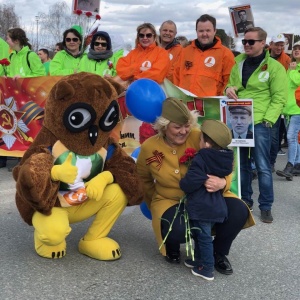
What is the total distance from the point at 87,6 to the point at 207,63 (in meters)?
3.42

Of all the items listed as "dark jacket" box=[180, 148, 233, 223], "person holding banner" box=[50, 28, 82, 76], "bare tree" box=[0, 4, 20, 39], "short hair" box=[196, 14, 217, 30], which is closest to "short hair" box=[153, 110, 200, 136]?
"dark jacket" box=[180, 148, 233, 223]

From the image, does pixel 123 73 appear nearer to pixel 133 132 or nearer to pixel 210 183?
pixel 133 132

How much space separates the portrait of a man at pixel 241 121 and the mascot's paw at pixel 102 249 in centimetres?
173

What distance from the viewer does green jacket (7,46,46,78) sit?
6539 mm

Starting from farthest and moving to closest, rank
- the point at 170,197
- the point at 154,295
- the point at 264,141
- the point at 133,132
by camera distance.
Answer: the point at 133,132, the point at 264,141, the point at 170,197, the point at 154,295

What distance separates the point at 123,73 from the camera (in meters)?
5.21

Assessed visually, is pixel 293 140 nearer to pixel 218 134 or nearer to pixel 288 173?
pixel 288 173

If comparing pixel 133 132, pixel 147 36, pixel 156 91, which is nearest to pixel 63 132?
pixel 156 91

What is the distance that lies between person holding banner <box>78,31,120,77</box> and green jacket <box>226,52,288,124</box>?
180cm

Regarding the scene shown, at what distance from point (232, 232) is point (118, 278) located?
33.1 inches

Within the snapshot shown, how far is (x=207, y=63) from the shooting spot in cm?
493

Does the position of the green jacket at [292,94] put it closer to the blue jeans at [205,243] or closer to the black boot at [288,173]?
the black boot at [288,173]

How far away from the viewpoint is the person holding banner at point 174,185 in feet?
10.5

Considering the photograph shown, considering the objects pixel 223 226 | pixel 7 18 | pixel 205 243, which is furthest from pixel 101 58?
pixel 7 18
